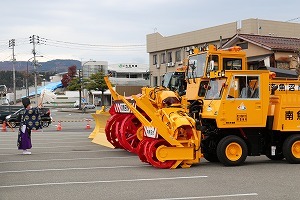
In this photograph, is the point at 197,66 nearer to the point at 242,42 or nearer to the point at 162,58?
the point at 242,42

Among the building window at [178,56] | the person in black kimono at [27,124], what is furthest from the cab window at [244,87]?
the building window at [178,56]

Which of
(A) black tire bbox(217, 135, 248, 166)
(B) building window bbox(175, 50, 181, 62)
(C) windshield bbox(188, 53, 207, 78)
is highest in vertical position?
(B) building window bbox(175, 50, 181, 62)

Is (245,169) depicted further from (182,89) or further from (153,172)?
(182,89)

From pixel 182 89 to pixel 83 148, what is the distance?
4.52 meters

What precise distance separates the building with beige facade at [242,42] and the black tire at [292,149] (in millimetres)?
10589

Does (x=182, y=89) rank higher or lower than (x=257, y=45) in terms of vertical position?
lower

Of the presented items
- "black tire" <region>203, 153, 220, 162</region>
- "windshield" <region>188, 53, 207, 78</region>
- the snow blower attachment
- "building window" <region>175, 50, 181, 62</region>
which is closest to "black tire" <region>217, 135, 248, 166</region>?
the snow blower attachment

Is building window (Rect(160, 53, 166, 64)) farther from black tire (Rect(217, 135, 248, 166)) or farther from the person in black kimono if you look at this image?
black tire (Rect(217, 135, 248, 166))

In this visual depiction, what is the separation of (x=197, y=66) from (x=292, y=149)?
530 cm

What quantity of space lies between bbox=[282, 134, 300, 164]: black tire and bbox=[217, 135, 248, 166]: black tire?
115 centimetres

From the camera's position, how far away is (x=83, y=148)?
17.7 meters

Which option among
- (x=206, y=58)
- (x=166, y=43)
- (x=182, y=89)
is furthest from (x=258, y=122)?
(x=166, y=43)

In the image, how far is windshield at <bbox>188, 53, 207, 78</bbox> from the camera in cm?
1638

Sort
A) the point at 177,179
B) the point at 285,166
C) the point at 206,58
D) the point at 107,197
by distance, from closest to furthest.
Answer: the point at 107,197, the point at 177,179, the point at 285,166, the point at 206,58
